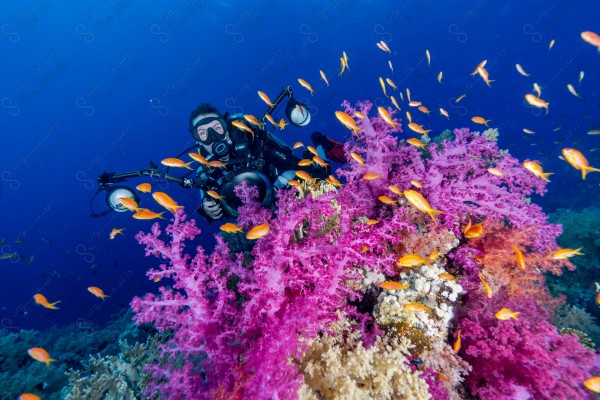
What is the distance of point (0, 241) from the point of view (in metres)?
10.8

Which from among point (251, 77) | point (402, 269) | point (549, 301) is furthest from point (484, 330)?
point (251, 77)

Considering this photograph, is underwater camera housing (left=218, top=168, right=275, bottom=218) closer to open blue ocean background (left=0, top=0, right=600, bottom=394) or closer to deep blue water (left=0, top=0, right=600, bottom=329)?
deep blue water (left=0, top=0, right=600, bottom=329)

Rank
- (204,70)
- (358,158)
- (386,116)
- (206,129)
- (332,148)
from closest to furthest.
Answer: (358,158) < (386,116) < (206,129) < (332,148) < (204,70)

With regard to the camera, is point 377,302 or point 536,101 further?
point 536,101

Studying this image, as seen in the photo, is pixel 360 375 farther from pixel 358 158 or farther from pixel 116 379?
pixel 116 379

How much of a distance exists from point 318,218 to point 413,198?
45.0 inches

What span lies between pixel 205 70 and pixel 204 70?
1109 millimetres

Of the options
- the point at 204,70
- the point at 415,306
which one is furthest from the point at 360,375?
the point at 204,70

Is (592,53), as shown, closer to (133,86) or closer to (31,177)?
(133,86)

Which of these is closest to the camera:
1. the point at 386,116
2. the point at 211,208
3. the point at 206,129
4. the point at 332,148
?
the point at 386,116

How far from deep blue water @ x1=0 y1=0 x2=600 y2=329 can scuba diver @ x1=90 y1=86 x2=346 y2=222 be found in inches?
1903

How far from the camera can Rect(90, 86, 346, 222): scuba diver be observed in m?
4.75

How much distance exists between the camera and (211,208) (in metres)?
5.52

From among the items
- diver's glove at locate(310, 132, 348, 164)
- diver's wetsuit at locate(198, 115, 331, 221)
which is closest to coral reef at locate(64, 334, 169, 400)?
diver's wetsuit at locate(198, 115, 331, 221)
